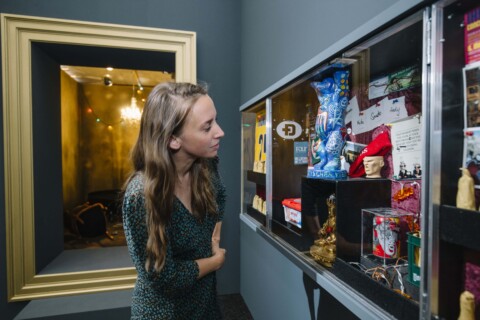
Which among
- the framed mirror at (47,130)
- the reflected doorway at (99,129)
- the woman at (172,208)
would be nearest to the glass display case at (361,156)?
the woman at (172,208)

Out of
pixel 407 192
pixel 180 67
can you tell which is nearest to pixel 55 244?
pixel 180 67

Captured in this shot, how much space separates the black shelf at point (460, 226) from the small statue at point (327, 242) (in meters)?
0.48

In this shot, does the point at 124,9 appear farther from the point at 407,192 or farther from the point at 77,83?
the point at 77,83

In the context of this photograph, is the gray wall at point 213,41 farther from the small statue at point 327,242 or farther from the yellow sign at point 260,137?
the small statue at point 327,242

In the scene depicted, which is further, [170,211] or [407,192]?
[170,211]

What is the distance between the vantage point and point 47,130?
2814 millimetres

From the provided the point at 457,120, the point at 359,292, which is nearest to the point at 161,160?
the point at 359,292

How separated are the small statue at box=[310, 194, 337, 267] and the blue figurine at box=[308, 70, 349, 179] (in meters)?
0.13

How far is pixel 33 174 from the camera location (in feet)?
8.38

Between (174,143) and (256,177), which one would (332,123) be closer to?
(174,143)

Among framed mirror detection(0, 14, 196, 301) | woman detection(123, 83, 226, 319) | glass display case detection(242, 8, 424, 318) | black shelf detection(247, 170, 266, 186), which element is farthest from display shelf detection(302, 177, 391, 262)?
framed mirror detection(0, 14, 196, 301)

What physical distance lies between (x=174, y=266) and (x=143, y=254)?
120 mm

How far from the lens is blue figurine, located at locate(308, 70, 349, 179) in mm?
1098

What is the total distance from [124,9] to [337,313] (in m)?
2.89
